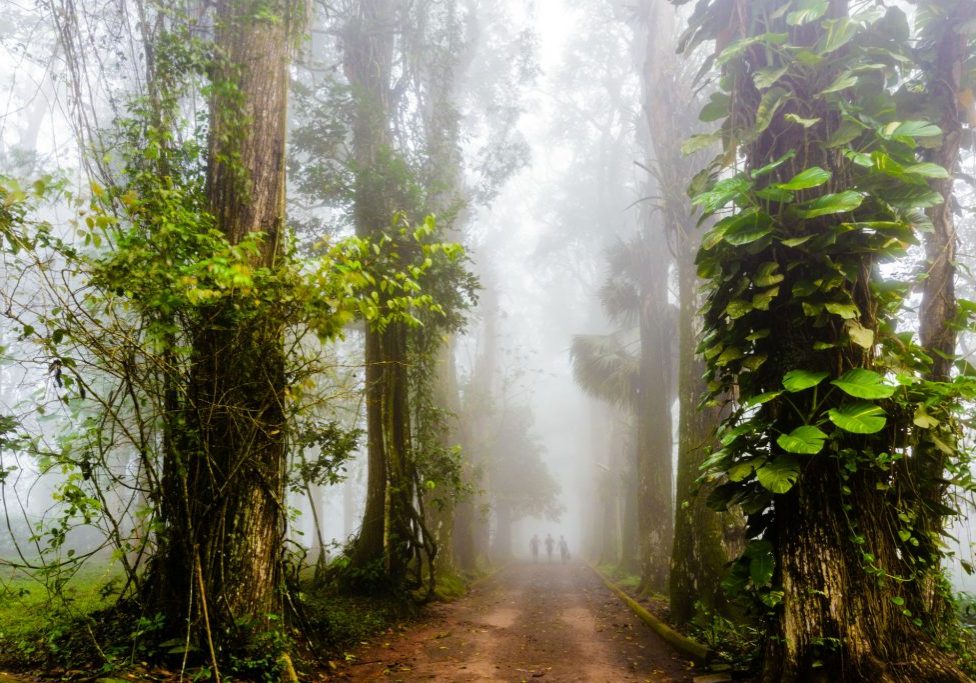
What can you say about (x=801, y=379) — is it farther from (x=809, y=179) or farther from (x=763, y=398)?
(x=809, y=179)

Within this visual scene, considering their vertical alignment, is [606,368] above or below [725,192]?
below

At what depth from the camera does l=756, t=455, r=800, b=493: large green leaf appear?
3.38m

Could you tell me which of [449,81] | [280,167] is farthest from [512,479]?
[280,167]

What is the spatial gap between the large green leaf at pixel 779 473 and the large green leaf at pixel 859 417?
1.22 feet

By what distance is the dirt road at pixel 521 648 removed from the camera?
5.16 m

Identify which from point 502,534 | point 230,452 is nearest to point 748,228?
point 230,452

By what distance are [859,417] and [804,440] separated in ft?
1.06

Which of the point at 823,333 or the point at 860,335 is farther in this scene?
the point at 823,333

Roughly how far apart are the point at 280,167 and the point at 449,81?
28.4 feet

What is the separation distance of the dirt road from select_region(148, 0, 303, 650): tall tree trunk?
1351 mm

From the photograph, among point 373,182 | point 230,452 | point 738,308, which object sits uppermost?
point 373,182

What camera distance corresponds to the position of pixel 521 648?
6359 mm

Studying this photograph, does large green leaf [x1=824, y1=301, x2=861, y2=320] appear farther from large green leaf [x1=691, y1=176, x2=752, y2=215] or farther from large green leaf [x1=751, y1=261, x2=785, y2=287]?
large green leaf [x1=691, y1=176, x2=752, y2=215]

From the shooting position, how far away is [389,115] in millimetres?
10961
